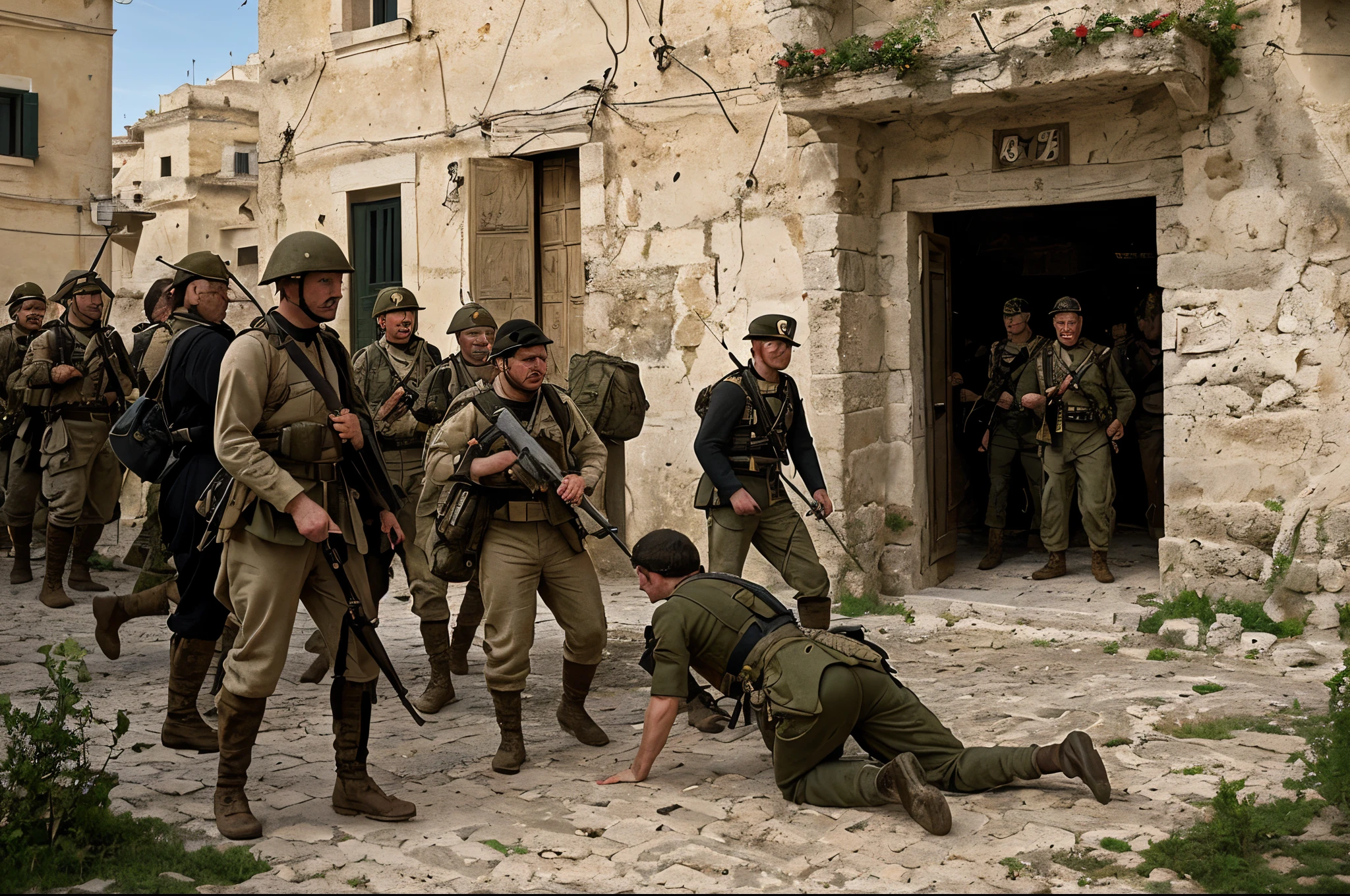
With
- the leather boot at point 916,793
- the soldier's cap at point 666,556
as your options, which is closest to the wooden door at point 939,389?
the soldier's cap at point 666,556

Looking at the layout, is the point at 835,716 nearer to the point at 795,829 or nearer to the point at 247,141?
the point at 795,829

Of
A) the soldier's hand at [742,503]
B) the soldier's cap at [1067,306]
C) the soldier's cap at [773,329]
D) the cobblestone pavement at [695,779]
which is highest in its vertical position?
the soldier's cap at [1067,306]

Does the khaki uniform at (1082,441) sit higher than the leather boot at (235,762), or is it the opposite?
the khaki uniform at (1082,441)

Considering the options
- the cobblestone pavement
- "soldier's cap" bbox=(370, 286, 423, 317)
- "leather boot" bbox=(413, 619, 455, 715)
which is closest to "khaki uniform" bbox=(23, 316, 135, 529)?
the cobblestone pavement

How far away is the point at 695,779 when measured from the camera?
4.99 metres

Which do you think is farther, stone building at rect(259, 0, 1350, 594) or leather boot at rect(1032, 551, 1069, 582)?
leather boot at rect(1032, 551, 1069, 582)

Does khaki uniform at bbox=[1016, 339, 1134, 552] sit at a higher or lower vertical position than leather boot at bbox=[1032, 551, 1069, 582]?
higher

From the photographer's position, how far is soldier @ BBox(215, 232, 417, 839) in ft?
14.1

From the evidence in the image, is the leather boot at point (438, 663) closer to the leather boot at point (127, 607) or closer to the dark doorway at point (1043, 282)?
the leather boot at point (127, 607)

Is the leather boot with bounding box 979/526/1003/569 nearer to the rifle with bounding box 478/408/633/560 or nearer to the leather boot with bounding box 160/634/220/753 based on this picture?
the rifle with bounding box 478/408/633/560

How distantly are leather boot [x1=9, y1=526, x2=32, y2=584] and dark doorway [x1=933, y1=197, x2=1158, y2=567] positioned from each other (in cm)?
A: 744

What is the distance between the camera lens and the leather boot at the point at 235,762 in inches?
171

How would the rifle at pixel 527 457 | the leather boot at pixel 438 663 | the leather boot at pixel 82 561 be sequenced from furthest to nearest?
the leather boot at pixel 82 561
the leather boot at pixel 438 663
the rifle at pixel 527 457

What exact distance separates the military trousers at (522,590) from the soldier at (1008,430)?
4.79 metres
